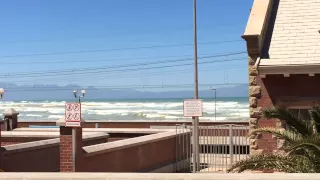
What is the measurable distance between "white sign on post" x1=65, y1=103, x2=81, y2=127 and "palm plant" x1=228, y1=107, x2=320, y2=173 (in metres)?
3.48

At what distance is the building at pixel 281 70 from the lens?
12211 millimetres

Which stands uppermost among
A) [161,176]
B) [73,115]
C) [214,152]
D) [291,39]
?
[291,39]

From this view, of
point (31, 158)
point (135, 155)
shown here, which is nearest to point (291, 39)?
point (135, 155)

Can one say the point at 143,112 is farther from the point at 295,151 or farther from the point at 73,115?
the point at 295,151

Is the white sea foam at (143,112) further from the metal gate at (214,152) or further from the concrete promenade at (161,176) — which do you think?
the concrete promenade at (161,176)

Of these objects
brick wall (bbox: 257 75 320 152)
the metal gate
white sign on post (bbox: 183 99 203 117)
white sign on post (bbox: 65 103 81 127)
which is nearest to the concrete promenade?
white sign on post (bbox: 65 103 81 127)

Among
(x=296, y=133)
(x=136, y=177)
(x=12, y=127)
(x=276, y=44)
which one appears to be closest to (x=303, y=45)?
(x=276, y=44)

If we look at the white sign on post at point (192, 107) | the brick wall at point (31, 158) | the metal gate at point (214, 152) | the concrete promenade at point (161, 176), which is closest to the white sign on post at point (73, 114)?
the brick wall at point (31, 158)

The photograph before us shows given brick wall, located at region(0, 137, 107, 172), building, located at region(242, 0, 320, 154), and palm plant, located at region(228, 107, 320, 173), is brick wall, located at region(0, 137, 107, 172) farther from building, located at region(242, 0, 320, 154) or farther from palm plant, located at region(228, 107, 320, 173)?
building, located at region(242, 0, 320, 154)

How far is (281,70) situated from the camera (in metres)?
12.2

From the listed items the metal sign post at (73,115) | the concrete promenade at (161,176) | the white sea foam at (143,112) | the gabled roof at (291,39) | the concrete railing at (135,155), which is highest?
the gabled roof at (291,39)

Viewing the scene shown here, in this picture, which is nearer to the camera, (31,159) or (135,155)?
(31,159)

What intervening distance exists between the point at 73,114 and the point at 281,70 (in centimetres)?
590

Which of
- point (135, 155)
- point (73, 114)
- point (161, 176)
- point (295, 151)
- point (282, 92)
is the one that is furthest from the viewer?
point (135, 155)
